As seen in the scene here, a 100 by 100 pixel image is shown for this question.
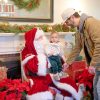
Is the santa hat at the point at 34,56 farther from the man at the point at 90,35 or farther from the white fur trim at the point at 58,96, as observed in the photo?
the man at the point at 90,35

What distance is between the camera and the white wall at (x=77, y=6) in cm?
395

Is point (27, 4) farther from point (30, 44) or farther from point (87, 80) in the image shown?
point (87, 80)

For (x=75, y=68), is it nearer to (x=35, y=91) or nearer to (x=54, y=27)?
(x=54, y=27)

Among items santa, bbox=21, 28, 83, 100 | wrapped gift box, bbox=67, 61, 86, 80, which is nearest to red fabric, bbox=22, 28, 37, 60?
santa, bbox=21, 28, 83, 100

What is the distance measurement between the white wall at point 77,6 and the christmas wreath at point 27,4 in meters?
0.47

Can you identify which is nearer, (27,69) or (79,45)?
(79,45)

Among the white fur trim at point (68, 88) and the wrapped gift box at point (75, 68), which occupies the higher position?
the wrapped gift box at point (75, 68)

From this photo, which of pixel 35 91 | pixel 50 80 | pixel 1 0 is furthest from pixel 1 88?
pixel 1 0

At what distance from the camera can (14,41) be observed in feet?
11.1

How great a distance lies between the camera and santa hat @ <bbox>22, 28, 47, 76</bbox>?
2.79 m

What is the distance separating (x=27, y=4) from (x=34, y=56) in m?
1.09

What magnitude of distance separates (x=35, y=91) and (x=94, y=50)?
952 millimetres

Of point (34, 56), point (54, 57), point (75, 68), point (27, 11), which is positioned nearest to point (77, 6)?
point (27, 11)

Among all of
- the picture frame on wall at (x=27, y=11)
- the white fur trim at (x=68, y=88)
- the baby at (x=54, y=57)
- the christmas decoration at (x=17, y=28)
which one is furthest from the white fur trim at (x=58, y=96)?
the picture frame on wall at (x=27, y=11)
